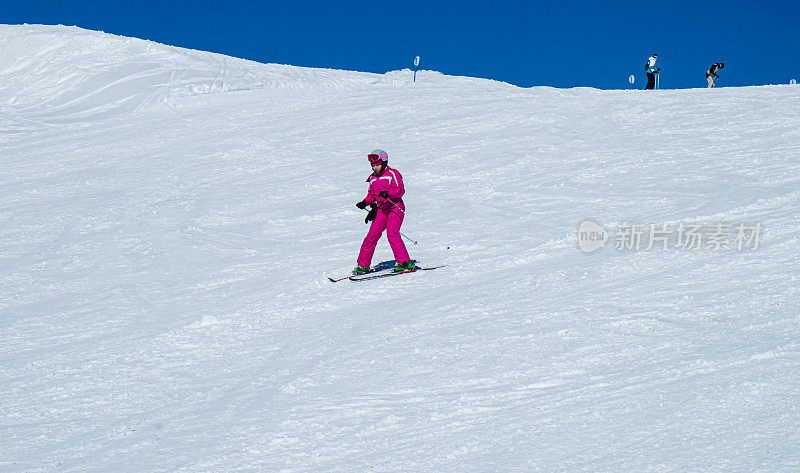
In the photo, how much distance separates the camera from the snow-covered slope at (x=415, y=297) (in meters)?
4.59

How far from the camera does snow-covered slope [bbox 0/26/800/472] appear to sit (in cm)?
459

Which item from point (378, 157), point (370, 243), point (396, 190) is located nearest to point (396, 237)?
point (370, 243)

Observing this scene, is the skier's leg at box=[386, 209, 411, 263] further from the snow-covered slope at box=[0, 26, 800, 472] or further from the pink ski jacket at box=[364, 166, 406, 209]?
the snow-covered slope at box=[0, 26, 800, 472]

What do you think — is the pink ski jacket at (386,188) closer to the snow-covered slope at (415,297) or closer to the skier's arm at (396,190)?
the skier's arm at (396,190)

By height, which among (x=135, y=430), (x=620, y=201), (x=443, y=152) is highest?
(x=443, y=152)

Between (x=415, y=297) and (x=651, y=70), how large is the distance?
1783cm

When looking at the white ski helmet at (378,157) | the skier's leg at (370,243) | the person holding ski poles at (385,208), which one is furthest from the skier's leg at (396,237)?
the white ski helmet at (378,157)

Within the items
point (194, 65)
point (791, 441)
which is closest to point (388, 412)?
point (791, 441)

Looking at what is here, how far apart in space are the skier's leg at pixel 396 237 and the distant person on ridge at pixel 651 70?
54.0 ft

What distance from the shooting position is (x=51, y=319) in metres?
8.05

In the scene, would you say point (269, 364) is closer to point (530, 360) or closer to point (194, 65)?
point (530, 360)

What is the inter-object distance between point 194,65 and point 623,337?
21889mm

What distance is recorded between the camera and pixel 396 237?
8773 mm

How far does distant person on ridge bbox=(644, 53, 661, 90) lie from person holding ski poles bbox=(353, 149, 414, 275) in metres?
16.4
